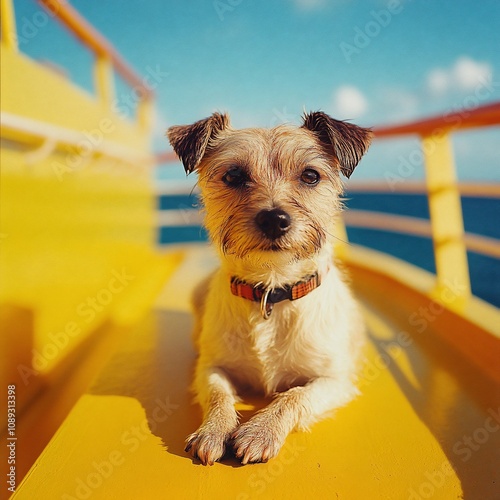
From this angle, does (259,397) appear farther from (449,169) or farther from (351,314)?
(449,169)

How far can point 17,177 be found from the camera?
6.46 ft

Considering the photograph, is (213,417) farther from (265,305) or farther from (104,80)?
(104,80)

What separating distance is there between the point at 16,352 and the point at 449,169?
2.73 metres

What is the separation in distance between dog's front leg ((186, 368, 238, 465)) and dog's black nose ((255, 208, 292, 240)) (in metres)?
0.62

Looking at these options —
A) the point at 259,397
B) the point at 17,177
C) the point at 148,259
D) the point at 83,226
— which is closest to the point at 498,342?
the point at 259,397

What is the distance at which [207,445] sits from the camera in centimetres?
127

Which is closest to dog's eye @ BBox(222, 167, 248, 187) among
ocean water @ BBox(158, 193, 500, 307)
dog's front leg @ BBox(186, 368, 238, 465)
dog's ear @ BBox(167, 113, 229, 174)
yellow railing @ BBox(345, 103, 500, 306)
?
dog's ear @ BBox(167, 113, 229, 174)

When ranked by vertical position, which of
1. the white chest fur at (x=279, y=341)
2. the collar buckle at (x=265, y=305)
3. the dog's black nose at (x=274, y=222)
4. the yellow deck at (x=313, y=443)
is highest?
the dog's black nose at (x=274, y=222)

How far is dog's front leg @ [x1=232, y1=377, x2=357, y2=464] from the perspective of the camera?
1278mm

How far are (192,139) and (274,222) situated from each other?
571 mm

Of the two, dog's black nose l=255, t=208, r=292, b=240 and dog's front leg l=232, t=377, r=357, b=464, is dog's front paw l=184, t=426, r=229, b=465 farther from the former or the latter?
dog's black nose l=255, t=208, r=292, b=240

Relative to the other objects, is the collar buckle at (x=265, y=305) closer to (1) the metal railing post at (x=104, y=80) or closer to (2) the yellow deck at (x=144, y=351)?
(2) the yellow deck at (x=144, y=351)

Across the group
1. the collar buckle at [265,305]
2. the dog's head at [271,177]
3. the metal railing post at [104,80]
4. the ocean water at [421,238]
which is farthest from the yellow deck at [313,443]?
the ocean water at [421,238]

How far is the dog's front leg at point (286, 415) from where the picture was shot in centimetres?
128
